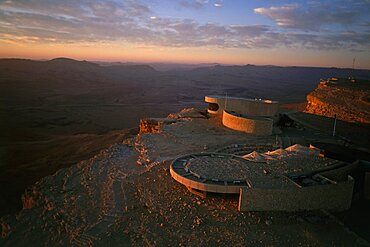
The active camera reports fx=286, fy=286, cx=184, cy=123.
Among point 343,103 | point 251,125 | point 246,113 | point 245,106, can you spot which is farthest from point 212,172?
point 343,103

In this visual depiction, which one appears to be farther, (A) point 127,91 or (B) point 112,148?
(A) point 127,91

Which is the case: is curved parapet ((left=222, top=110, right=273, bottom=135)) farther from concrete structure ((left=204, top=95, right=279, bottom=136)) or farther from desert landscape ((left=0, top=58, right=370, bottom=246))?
desert landscape ((left=0, top=58, right=370, bottom=246))

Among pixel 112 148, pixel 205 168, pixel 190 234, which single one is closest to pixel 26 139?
pixel 112 148

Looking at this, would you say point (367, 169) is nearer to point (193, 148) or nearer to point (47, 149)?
point (193, 148)

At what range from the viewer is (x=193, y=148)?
15.4 m

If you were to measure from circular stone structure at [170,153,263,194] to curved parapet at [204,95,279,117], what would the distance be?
896cm

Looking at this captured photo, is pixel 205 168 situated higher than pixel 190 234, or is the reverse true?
pixel 205 168

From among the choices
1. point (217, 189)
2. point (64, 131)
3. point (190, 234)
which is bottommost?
point (64, 131)

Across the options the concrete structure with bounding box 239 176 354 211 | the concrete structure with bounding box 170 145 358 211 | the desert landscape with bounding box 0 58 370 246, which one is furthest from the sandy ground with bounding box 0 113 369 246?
the concrete structure with bounding box 170 145 358 211

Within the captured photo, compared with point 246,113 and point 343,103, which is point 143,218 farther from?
point 343,103

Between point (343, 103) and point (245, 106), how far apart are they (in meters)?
12.1

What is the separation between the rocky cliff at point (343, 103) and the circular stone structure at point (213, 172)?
52.9 feet

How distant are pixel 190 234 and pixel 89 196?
5122 mm

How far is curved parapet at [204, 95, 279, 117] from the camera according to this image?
804 inches
